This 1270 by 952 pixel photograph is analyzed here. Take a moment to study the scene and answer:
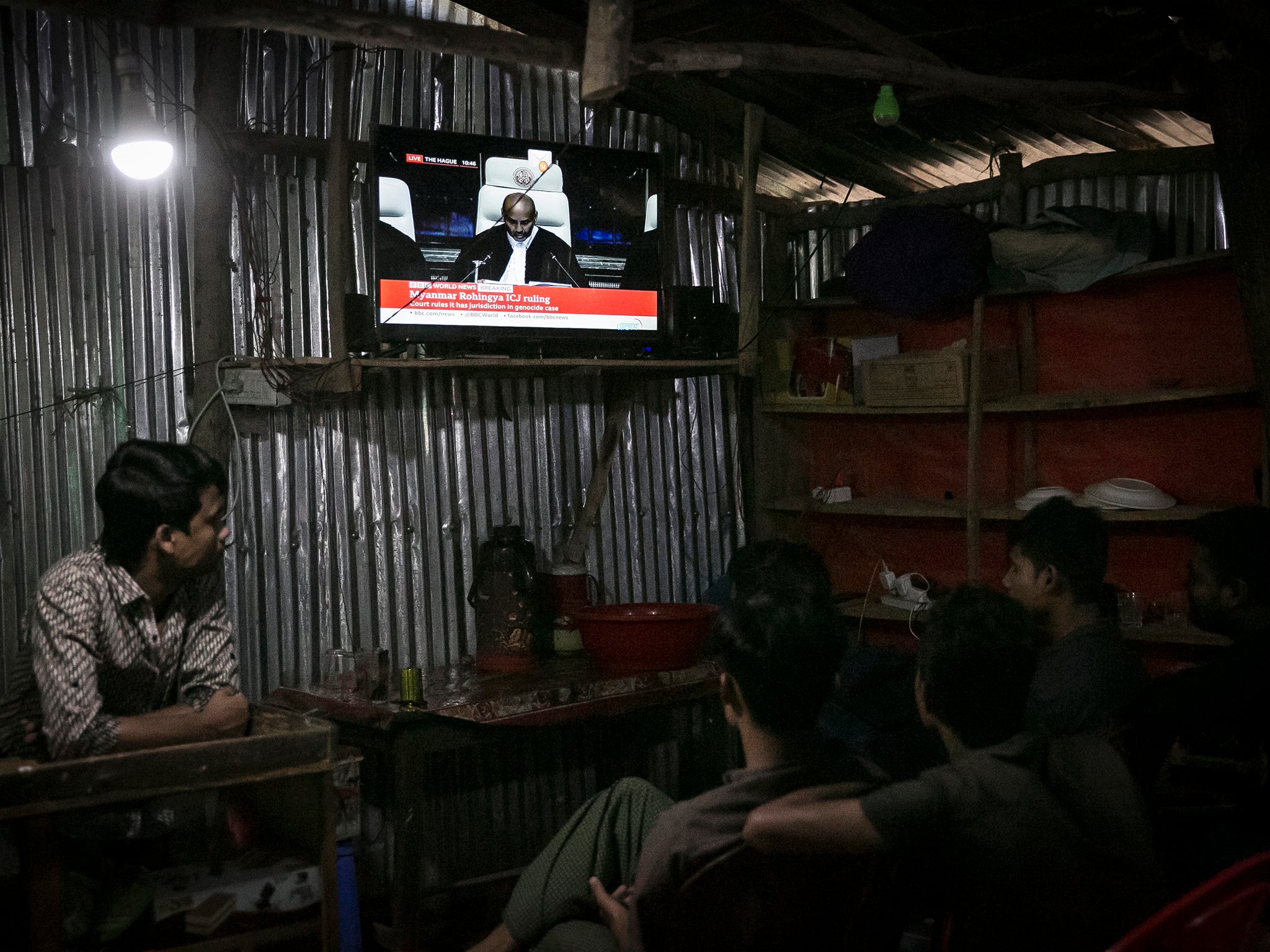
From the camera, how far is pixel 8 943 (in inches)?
103

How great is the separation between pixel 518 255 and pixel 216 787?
2.29 meters

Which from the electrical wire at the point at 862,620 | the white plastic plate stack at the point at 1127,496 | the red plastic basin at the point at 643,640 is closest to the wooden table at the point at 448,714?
the red plastic basin at the point at 643,640

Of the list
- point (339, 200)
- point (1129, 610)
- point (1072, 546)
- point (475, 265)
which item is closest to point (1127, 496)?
point (1129, 610)

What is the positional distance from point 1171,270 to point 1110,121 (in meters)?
0.75

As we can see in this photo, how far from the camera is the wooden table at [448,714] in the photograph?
12.0 feet

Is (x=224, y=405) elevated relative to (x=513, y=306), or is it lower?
lower

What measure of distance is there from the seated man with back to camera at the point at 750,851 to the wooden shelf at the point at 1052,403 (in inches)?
105

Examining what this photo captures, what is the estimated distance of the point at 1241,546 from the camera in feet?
10.6

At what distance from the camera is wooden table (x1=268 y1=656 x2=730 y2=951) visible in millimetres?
3664

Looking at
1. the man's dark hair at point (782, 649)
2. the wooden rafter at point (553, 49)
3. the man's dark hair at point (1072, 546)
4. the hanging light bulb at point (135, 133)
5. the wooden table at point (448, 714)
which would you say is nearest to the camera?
the man's dark hair at point (782, 649)

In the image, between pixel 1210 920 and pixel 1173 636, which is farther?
pixel 1173 636

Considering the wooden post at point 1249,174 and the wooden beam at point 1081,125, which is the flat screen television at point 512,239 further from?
the wooden post at point 1249,174

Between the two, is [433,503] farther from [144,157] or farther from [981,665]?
[981,665]

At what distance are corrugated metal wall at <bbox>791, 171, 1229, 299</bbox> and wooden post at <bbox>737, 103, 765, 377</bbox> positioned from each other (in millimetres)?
1091
